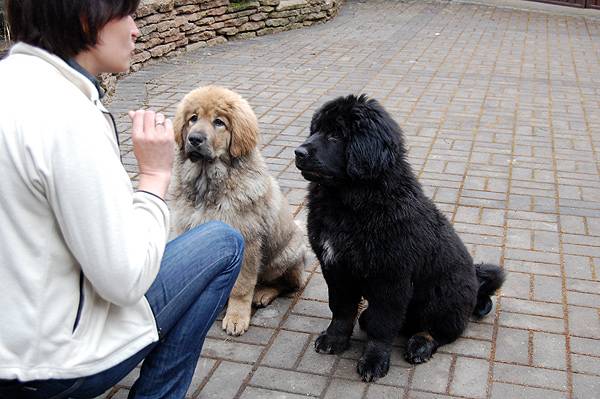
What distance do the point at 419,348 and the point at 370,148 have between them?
1.11 m

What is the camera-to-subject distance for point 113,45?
227cm

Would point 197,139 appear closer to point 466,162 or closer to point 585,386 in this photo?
point 585,386

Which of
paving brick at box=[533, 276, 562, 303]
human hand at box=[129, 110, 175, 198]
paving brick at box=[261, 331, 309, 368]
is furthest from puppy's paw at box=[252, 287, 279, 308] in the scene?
human hand at box=[129, 110, 175, 198]

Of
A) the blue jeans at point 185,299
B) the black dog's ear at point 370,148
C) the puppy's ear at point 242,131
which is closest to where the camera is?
the blue jeans at point 185,299

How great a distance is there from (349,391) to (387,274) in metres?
0.59

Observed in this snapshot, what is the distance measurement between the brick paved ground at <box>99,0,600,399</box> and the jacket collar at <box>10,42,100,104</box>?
1.77m

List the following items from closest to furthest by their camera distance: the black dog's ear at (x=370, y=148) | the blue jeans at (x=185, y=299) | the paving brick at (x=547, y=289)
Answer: the blue jeans at (x=185, y=299) < the black dog's ear at (x=370, y=148) < the paving brick at (x=547, y=289)

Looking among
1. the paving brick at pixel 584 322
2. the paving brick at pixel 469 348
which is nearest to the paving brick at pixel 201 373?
the paving brick at pixel 469 348

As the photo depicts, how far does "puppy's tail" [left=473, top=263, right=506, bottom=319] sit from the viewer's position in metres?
4.09

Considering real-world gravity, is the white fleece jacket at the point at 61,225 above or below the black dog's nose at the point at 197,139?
above

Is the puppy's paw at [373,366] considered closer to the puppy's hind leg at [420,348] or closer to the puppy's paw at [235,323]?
the puppy's hind leg at [420,348]

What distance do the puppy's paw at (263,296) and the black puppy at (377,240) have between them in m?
0.61

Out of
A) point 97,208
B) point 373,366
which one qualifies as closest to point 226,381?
point 373,366

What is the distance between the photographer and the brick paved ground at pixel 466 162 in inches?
145
